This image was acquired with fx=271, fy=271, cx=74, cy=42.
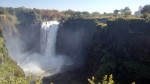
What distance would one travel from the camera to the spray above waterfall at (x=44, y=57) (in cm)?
6450

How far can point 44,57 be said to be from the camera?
73.4 meters

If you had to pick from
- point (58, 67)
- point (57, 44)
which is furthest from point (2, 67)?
point (57, 44)

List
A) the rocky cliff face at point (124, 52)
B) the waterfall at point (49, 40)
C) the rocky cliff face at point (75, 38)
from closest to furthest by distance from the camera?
the rocky cliff face at point (124, 52) → the rocky cliff face at point (75, 38) → the waterfall at point (49, 40)

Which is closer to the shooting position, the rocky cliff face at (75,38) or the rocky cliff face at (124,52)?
the rocky cliff face at (124,52)

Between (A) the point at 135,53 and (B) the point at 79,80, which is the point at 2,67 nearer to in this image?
(B) the point at 79,80

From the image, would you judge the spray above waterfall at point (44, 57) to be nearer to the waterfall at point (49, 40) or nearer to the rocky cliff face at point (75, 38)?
the waterfall at point (49, 40)

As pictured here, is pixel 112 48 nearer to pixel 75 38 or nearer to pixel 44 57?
pixel 75 38

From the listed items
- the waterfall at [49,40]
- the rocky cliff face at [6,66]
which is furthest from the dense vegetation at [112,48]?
the waterfall at [49,40]

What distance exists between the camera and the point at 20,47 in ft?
261

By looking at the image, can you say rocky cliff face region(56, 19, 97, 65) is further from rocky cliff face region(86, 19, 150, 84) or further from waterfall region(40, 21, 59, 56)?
rocky cliff face region(86, 19, 150, 84)

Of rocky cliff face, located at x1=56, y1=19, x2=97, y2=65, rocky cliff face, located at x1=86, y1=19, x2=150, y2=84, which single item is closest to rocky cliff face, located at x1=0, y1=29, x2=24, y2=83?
rocky cliff face, located at x1=86, y1=19, x2=150, y2=84

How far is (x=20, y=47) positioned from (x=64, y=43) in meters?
15.1

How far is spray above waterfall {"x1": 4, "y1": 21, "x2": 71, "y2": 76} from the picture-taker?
2539 inches

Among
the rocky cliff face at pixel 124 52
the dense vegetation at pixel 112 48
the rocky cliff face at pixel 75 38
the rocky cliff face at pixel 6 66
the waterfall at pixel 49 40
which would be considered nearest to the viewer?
the rocky cliff face at pixel 124 52
